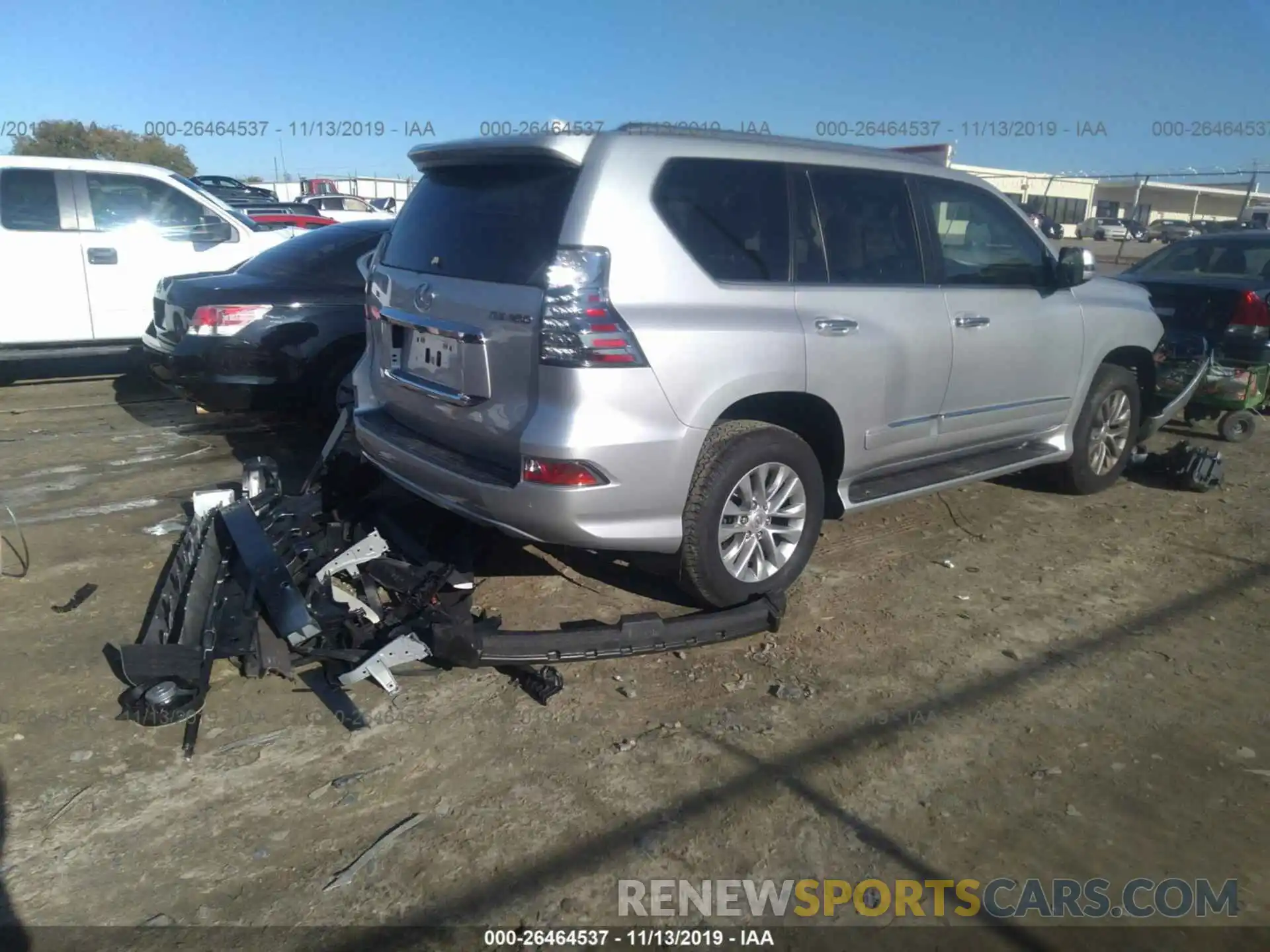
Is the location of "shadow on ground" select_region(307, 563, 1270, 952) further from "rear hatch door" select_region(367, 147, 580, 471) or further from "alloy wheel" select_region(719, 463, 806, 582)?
"rear hatch door" select_region(367, 147, 580, 471)

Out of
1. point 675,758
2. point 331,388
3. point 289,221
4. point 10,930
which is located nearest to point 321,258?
point 331,388

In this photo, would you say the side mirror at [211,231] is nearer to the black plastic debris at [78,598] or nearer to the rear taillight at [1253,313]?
the black plastic debris at [78,598]

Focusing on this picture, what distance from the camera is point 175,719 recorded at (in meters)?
3.12

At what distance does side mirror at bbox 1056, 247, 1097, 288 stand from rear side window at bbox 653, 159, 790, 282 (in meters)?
1.99

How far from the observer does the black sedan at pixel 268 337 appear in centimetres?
596

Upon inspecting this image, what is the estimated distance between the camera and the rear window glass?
6.28m

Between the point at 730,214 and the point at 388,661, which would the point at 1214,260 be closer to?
the point at 730,214

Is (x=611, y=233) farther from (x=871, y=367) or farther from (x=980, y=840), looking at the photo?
(x=980, y=840)

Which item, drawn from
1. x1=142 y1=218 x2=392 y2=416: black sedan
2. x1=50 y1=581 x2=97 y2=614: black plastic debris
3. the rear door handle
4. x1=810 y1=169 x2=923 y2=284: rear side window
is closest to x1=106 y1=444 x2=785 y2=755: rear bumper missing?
x1=50 y1=581 x2=97 y2=614: black plastic debris

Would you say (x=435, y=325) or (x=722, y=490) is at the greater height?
(x=435, y=325)

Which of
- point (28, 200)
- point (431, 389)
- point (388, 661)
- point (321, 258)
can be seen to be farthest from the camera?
point (28, 200)

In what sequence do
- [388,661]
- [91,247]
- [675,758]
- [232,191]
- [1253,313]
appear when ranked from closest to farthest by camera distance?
[675,758], [388,661], [1253,313], [91,247], [232,191]

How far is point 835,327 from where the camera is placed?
391 cm

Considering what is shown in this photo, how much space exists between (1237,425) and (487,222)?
6.47m
